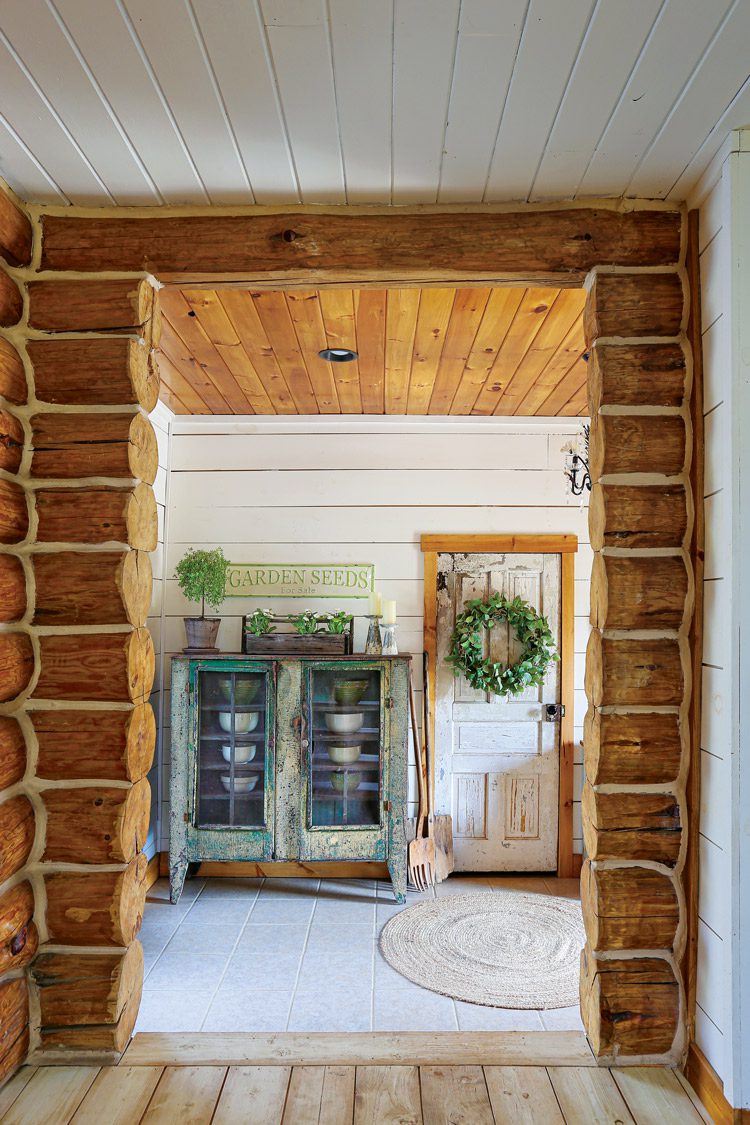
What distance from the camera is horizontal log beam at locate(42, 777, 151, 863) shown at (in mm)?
2215

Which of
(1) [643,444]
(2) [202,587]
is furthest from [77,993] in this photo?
(2) [202,587]

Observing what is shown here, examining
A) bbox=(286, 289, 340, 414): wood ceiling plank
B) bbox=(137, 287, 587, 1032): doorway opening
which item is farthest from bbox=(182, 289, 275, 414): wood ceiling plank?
bbox=(286, 289, 340, 414): wood ceiling plank

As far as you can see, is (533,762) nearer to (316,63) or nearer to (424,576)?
(424,576)

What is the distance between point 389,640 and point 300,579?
69 centimetres

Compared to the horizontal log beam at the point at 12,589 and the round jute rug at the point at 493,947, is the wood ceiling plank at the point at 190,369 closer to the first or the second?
the horizontal log beam at the point at 12,589

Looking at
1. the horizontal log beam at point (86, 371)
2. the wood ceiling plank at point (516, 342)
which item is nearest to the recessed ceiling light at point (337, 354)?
the wood ceiling plank at point (516, 342)

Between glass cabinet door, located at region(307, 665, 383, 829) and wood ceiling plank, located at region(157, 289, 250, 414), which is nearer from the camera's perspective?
wood ceiling plank, located at region(157, 289, 250, 414)

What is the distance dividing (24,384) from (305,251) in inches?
35.4

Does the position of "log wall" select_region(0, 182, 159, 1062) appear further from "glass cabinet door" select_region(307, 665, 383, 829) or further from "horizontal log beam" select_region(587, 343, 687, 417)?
"glass cabinet door" select_region(307, 665, 383, 829)

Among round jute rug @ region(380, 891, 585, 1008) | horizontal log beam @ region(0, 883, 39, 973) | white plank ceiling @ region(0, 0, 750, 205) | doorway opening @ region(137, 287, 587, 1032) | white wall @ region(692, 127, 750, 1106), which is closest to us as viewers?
white plank ceiling @ region(0, 0, 750, 205)

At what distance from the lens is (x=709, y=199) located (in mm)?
2125

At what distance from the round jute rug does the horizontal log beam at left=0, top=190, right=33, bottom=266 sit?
2.94 meters

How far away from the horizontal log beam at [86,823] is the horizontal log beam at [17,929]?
0.12m

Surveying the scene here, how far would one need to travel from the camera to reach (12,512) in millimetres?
2168
